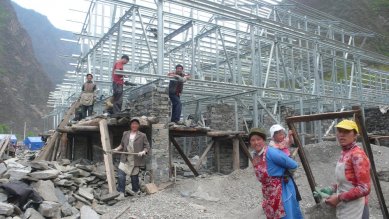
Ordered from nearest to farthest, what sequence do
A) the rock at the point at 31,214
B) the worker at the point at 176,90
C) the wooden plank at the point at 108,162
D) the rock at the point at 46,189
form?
the rock at the point at 31,214 → the rock at the point at 46,189 → the wooden plank at the point at 108,162 → the worker at the point at 176,90

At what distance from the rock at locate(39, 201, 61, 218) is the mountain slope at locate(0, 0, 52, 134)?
4808 cm

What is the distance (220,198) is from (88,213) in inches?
123

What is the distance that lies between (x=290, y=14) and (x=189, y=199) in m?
12.2

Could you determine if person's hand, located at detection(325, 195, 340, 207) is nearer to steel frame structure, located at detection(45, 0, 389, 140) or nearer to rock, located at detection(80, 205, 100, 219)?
rock, located at detection(80, 205, 100, 219)

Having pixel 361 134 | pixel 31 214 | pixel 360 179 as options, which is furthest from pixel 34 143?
pixel 360 179

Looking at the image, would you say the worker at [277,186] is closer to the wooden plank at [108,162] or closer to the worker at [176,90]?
the wooden plank at [108,162]

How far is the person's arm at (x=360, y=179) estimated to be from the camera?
2.98 metres

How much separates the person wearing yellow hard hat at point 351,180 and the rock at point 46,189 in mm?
5535

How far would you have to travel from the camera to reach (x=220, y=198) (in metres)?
8.45

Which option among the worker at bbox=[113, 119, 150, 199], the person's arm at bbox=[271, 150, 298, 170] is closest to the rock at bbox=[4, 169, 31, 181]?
the worker at bbox=[113, 119, 150, 199]

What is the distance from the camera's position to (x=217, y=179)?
31.0 ft

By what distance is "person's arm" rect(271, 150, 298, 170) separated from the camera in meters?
3.46

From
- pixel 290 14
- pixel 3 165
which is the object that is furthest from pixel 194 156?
pixel 3 165

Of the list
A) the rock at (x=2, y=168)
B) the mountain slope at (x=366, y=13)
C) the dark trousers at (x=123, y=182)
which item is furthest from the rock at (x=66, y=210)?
the mountain slope at (x=366, y=13)
